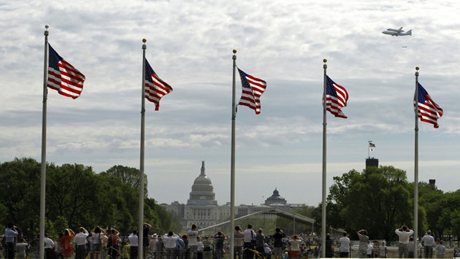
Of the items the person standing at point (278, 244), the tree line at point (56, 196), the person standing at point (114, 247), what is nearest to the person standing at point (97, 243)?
the person standing at point (114, 247)

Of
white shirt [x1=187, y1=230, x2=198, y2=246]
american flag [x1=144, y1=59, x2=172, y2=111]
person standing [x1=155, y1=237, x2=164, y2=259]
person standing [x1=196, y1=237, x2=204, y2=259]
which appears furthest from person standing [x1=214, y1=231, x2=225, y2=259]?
american flag [x1=144, y1=59, x2=172, y2=111]

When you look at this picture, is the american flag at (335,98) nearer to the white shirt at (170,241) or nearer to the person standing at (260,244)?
the person standing at (260,244)

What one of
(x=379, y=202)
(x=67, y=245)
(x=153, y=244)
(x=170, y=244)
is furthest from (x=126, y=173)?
(x=67, y=245)

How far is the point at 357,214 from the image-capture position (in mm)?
115625

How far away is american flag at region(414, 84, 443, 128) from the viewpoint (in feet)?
154

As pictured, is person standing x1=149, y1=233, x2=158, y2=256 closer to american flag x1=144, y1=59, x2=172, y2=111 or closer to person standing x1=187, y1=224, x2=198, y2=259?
person standing x1=187, y1=224, x2=198, y2=259

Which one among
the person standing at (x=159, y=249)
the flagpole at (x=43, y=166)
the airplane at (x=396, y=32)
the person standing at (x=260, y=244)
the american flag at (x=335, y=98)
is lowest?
the person standing at (x=159, y=249)

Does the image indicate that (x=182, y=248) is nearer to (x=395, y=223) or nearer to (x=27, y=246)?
(x=27, y=246)

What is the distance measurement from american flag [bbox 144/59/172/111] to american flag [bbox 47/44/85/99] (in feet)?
12.2

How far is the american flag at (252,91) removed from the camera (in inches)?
1682

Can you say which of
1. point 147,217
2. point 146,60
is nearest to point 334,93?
point 146,60

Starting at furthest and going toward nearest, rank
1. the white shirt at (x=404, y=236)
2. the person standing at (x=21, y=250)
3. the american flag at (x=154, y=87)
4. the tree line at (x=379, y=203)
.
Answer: the tree line at (x=379, y=203), the white shirt at (x=404, y=236), the person standing at (x=21, y=250), the american flag at (x=154, y=87)

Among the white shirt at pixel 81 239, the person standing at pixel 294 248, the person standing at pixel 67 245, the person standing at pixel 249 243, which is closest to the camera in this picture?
the person standing at pixel 67 245

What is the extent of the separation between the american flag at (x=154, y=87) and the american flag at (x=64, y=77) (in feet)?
12.2
